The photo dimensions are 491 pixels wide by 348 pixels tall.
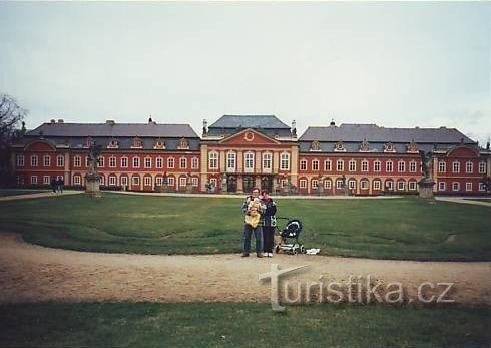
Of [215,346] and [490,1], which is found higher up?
[490,1]

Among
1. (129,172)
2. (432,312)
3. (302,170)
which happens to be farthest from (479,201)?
(302,170)

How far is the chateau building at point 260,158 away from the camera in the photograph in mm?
14430

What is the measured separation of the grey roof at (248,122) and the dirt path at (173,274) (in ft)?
104

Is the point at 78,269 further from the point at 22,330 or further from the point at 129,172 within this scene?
the point at 129,172

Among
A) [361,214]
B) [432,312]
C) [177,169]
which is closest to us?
[432,312]

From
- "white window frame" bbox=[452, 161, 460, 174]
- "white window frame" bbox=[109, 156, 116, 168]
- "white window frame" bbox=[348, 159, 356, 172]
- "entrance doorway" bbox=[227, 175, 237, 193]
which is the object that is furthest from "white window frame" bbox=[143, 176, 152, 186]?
"white window frame" bbox=[348, 159, 356, 172]

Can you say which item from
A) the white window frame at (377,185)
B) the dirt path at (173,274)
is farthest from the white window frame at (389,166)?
the dirt path at (173,274)

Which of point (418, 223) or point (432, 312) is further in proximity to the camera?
point (418, 223)

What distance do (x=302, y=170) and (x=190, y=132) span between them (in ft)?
55.4

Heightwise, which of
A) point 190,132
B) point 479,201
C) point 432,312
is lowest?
point 432,312

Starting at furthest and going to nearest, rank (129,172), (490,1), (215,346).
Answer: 1. (129,172)
2. (490,1)
3. (215,346)

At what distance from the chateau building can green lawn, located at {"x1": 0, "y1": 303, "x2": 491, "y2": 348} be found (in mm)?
5512

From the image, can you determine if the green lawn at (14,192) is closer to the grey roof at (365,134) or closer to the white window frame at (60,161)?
the white window frame at (60,161)

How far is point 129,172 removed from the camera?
2094cm
